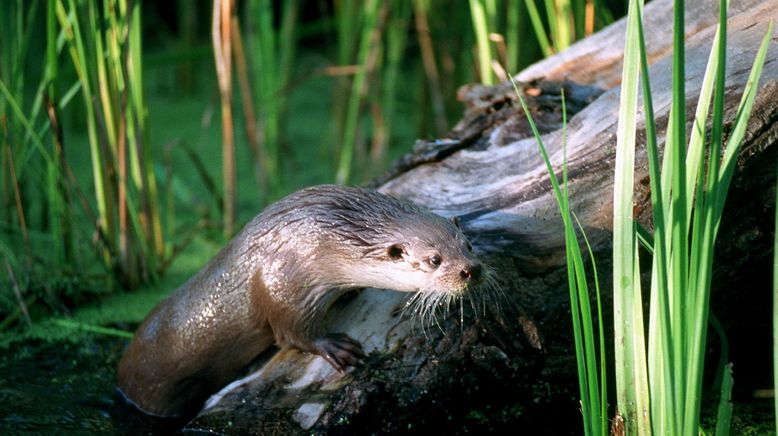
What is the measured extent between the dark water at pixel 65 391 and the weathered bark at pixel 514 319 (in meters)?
0.26

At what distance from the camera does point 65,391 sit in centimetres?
255

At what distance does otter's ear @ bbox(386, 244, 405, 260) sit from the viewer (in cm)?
213

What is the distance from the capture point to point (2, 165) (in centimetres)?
308

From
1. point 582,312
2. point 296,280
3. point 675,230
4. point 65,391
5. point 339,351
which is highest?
point 675,230

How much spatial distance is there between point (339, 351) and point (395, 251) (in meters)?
0.28

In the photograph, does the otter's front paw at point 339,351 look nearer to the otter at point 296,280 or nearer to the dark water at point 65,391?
the otter at point 296,280

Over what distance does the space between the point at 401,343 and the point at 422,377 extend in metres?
0.09

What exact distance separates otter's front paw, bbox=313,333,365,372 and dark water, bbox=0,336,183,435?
1.60 feet

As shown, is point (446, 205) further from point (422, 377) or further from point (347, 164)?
point (347, 164)

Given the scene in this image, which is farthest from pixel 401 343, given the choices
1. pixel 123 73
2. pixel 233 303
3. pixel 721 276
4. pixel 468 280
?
pixel 123 73

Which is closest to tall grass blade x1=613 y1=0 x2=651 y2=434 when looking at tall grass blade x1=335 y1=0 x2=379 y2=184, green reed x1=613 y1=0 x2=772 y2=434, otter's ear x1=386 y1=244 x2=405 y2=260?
green reed x1=613 y1=0 x2=772 y2=434

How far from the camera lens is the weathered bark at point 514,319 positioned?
2.20 metres

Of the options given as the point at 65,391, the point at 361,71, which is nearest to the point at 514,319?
the point at 65,391

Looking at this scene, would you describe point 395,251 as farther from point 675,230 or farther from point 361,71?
point 361,71
